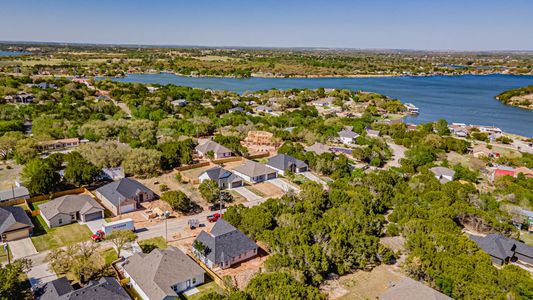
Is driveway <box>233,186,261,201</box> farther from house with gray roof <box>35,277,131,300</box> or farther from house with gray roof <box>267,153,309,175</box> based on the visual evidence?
house with gray roof <box>35,277,131,300</box>

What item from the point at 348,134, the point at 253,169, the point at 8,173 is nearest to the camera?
the point at 8,173

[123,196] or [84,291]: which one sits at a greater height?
[84,291]

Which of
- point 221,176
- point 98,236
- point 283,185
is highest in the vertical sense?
point 221,176

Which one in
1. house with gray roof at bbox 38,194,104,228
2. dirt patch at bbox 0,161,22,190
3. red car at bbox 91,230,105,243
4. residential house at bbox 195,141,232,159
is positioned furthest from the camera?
residential house at bbox 195,141,232,159

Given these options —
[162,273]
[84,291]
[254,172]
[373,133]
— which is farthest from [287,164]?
[84,291]

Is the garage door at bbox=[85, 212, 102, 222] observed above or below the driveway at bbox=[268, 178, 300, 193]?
above

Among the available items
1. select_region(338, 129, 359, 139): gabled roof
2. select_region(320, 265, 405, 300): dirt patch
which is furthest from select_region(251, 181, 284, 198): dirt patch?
select_region(338, 129, 359, 139): gabled roof

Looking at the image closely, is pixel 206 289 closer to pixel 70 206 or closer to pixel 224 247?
pixel 224 247

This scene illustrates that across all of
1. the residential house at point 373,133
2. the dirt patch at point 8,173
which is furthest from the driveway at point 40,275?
the residential house at point 373,133
